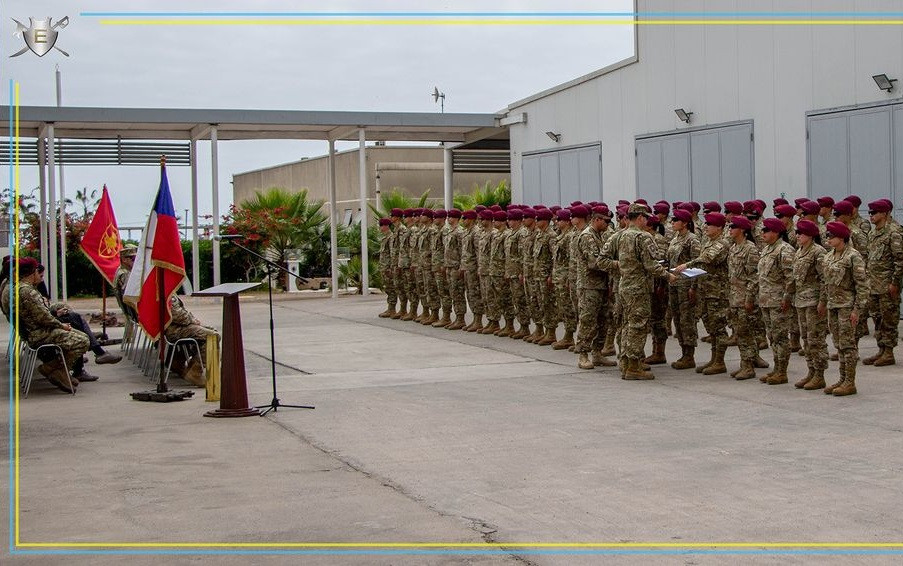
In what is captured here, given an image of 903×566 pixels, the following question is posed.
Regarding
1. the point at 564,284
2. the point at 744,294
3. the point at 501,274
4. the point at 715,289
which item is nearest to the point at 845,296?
the point at 744,294

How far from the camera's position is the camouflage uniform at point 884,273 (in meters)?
13.0

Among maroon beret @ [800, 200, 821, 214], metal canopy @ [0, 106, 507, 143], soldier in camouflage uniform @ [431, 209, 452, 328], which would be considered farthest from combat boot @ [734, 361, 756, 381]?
metal canopy @ [0, 106, 507, 143]

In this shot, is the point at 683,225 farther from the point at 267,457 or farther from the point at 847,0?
the point at 267,457

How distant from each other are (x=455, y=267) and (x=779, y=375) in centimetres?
839

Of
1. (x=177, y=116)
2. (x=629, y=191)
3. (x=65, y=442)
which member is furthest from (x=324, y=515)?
(x=177, y=116)

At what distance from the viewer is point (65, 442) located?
9547mm

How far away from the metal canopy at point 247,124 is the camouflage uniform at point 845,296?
15.6m

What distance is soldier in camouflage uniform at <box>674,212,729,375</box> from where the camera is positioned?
503 inches

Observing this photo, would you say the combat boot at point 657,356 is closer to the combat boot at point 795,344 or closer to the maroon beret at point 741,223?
the combat boot at point 795,344

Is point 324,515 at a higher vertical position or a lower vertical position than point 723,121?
lower

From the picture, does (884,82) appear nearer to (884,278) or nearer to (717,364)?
(884,278)

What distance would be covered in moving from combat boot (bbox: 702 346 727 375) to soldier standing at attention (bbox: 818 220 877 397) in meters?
1.70

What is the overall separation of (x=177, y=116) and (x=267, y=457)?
16.7m

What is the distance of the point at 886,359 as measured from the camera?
1274 cm
